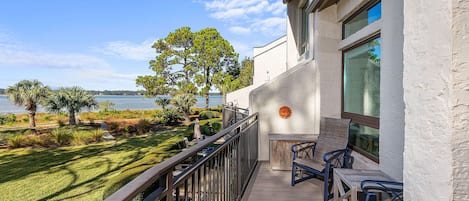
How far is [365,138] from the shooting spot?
3.60 metres

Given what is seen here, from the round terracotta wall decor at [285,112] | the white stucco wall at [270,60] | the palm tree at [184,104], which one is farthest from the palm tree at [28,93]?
the round terracotta wall decor at [285,112]

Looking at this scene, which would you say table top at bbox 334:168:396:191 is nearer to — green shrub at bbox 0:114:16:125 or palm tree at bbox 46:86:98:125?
palm tree at bbox 46:86:98:125

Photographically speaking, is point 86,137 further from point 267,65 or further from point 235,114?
point 267,65

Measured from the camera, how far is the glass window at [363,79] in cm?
328

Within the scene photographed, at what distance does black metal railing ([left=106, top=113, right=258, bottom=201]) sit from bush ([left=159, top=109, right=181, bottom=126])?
17.9 metres

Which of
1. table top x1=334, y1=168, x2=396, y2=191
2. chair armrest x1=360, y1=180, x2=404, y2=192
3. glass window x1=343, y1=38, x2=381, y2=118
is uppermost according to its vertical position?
glass window x1=343, y1=38, x2=381, y2=118

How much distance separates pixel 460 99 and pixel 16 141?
18.7 meters

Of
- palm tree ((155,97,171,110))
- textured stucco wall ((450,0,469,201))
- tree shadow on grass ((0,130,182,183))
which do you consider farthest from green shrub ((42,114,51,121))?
textured stucco wall ((450,0,469,201))

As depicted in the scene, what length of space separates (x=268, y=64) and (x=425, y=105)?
16.7 metres

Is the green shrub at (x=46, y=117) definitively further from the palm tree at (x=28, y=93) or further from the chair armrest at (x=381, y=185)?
the chair armrest at (x=381, y=185)

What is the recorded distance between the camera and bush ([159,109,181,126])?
68.5 ft

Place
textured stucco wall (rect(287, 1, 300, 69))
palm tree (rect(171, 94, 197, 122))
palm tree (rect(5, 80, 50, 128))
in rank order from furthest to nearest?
palm tree (rect(171, 94, 197, 122))
palm tree (rect(5, 80, 50, 128))
textured stucco wall (rect(287, 1, 300, 69))

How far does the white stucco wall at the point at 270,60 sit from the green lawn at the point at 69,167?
26.7 ft

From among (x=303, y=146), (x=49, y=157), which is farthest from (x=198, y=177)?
(x=49, y=157)
